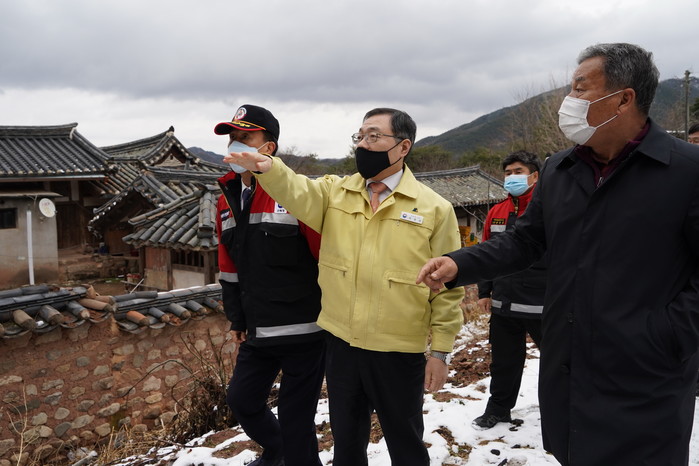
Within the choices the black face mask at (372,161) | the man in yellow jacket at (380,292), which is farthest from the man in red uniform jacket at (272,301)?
the black face mask at (372,161)

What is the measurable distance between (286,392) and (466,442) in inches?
57.7

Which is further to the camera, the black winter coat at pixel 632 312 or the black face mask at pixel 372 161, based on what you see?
the black face mask at pixel 372 161

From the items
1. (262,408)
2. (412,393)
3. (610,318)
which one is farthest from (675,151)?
(262,408)

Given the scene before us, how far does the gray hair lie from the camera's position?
1811 mm

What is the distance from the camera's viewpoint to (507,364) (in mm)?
3770

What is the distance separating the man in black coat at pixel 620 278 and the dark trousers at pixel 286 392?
3.96ft

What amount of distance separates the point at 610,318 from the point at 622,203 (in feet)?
1.33

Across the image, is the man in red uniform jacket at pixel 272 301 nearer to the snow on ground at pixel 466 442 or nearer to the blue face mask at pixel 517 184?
the snow on ground at pixel 466 442

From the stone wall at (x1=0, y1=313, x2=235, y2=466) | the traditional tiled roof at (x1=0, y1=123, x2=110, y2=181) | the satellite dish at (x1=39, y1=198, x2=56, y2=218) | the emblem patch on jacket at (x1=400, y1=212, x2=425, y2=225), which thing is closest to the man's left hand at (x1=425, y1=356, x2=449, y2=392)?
the emblem patch on jacket at (x1=400, y1=212, x2=425, y2=225)

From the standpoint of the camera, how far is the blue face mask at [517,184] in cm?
402

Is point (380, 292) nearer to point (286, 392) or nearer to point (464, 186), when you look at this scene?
point (286, 392)

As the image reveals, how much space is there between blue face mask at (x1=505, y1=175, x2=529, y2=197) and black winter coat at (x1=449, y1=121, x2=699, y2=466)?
7.09ft

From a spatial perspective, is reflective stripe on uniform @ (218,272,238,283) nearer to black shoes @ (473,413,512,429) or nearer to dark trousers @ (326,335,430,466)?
dark trousers @ (326,335,430,466)

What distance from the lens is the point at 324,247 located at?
263 cm
